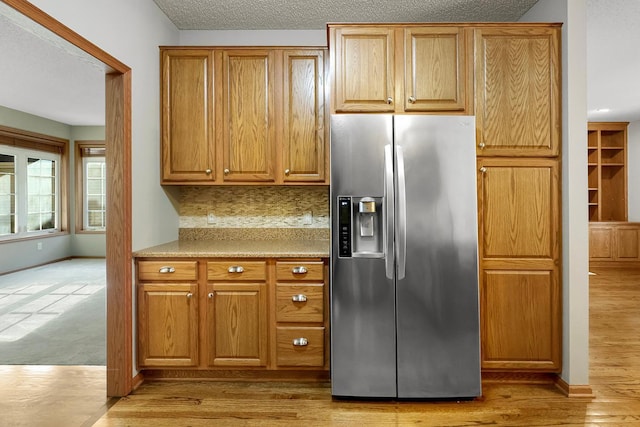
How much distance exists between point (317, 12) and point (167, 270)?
2159 millimetres

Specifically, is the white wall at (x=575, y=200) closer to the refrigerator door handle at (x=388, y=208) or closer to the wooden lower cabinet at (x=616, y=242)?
the refrigerator door handle at (x=388, y=208)

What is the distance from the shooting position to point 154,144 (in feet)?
9.40

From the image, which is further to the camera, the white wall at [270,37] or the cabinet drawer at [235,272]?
the white wall at [270,37]

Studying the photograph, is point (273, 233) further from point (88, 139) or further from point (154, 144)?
point (88, 139)

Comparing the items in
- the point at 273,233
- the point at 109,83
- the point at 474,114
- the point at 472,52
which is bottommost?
the point at 273,233

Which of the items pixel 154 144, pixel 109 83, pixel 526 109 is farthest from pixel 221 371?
pixel 526 109

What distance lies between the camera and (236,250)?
264 cm

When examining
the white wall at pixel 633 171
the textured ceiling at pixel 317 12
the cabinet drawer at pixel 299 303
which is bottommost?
the cabinet drawer at pixel 299 303

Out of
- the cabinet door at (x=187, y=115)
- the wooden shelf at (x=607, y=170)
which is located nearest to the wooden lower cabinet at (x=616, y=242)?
the wooden shelf at (x=607, y=170)

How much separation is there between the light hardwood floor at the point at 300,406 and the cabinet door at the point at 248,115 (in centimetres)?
152

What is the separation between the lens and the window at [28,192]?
255 inches

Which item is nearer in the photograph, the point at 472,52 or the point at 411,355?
the point at 411,355

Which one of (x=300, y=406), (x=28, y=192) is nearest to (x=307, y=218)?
(x=300, y=406)

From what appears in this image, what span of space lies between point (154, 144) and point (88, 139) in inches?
235
